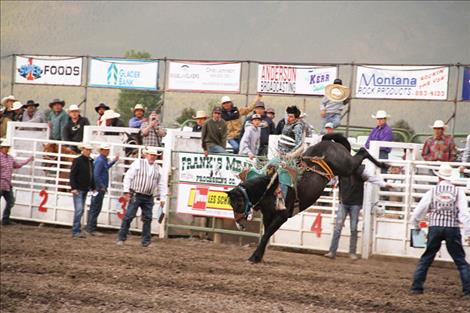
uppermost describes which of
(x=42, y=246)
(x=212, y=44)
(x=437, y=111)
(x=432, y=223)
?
(x=212, y=44)

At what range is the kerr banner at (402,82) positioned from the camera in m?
16.5

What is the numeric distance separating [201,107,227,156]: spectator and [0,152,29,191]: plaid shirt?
4621 mm

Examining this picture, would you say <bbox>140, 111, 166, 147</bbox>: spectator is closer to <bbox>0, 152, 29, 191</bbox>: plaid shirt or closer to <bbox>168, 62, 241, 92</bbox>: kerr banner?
<bbox>168, 62, 241, 92</bbox>: kerr banner

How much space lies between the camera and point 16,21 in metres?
29.3

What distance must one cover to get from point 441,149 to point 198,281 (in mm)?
5492

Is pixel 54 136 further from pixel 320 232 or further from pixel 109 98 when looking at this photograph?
pixel 320 232

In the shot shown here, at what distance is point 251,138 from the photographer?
642 inches

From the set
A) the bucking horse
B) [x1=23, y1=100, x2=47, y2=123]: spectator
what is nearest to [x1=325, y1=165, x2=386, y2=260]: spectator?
the bucking horse

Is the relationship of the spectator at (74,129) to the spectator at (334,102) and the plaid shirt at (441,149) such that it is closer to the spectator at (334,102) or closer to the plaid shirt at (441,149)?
the spectator at (334,102)

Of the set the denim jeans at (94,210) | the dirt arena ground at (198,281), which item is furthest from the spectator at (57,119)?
the dirt arena ground at (198,281)

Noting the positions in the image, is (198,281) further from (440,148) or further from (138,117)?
(138,117)

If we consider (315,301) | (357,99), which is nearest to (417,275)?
(315,301)

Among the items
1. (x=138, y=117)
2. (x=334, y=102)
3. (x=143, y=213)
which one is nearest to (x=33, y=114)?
(x=138, y=117)

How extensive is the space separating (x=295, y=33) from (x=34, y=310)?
15057 mm
